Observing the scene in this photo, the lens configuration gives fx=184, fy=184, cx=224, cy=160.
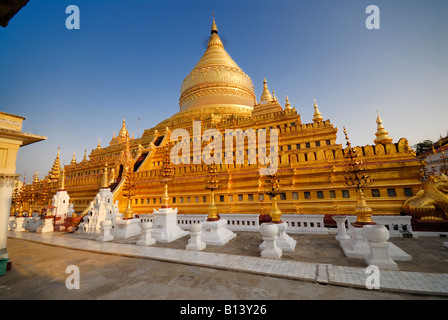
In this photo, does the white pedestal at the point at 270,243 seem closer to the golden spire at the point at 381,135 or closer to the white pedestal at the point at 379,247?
the white pedestal at the point at 379,247

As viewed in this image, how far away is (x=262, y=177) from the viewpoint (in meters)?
13.1

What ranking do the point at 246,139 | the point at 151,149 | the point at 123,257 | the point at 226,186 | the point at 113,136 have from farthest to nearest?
the point at 113,136, the point at 151,149, the point at 246,139, the point at 226,186, the point at 123,257

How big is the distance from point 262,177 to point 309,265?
778 cm

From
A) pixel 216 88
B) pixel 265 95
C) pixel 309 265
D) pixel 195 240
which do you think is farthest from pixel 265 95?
pixel 309 265

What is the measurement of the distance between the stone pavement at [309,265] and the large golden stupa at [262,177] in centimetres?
348

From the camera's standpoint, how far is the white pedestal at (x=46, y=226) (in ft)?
45.9

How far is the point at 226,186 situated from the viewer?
1376cm

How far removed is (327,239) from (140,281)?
818 centimetres

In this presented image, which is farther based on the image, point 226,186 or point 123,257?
point 226,186

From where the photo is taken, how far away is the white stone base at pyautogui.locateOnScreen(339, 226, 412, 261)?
18.9 ft

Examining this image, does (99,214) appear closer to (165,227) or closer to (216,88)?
(165,227)

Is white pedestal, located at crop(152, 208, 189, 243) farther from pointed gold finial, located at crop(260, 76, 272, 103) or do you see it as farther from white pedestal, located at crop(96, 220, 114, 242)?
pointed gold finial, located at crop(260, 76, 272, 103)
